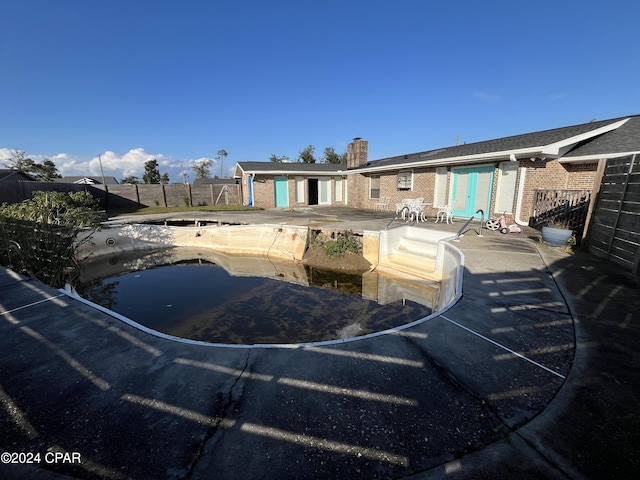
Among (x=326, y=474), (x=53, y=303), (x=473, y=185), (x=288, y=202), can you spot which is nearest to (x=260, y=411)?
(x=326, y=474)

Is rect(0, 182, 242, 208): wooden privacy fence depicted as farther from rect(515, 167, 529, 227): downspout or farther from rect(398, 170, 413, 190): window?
rect(515, 167, 529, 227): downspout

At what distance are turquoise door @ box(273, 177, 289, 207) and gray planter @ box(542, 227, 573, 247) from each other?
1590cm

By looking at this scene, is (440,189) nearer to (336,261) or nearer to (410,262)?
(410,262)

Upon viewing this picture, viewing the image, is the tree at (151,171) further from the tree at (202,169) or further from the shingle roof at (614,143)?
the shingle roof at (614,143)

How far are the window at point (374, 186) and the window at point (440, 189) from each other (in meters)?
4.81

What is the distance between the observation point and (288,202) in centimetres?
2038

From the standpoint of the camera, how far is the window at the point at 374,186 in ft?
57.9

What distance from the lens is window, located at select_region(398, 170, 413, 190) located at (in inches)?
574

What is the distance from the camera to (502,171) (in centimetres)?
1048

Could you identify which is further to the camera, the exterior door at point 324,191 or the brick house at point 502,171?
the exterior door at point 324,191

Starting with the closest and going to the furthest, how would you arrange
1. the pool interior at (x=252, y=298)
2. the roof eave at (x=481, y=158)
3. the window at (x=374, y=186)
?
the pool interior at (x=252, y=298) → the roof eave at (x=481, y=158) → the window at (x=374, y=186)

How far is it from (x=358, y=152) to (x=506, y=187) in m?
10.6

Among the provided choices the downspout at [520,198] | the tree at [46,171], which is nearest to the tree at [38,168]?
the tree at [46,171]

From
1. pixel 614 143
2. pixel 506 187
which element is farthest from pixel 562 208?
pixel 614 143
